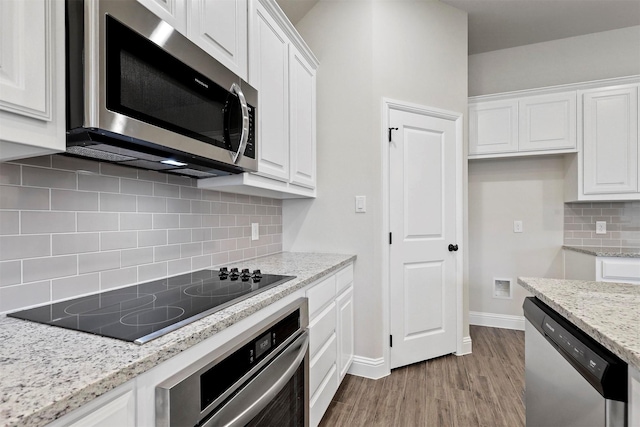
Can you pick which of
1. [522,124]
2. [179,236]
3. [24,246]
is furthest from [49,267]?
[522,124]

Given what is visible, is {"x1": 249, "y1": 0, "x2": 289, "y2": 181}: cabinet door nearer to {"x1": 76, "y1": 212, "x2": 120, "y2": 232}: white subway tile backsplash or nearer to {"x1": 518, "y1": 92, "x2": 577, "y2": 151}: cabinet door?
{"x1": 76, "y1": 212, "x2": 120, "y2": 232}: white subway tile backsplash

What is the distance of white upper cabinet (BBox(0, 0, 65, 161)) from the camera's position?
670mm

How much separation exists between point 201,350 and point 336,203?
1730 millimetres

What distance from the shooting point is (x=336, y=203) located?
245 cm

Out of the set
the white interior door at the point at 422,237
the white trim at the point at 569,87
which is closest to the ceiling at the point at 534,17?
the white trim at the point at 569,87

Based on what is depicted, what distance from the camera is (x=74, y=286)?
42.8 inches

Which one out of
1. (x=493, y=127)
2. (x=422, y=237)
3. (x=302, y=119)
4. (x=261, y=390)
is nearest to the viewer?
(x=261, y=390)

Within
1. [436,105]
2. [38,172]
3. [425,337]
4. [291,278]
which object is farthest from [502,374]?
[38,172]

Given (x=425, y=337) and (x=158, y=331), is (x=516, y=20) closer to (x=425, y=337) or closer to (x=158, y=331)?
(x=425, y=337)

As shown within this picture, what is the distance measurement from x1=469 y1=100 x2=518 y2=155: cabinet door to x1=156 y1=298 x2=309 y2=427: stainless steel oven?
2.66 m

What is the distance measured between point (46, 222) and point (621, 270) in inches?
145

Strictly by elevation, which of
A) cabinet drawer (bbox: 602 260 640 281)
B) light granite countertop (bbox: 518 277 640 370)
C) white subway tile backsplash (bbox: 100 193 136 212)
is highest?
white subway tile backsplash (bbox: 100 193 136 212)

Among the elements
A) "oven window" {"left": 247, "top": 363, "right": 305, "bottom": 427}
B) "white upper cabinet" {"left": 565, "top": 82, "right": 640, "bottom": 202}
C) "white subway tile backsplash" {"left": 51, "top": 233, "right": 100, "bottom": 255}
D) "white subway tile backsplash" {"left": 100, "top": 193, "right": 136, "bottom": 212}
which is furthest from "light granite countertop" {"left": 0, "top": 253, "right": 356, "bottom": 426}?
"white upper cabinet" {"left": 565, "top": 82, "right": 640, "bottom": 202}

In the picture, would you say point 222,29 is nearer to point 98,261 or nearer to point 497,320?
point 98,261
